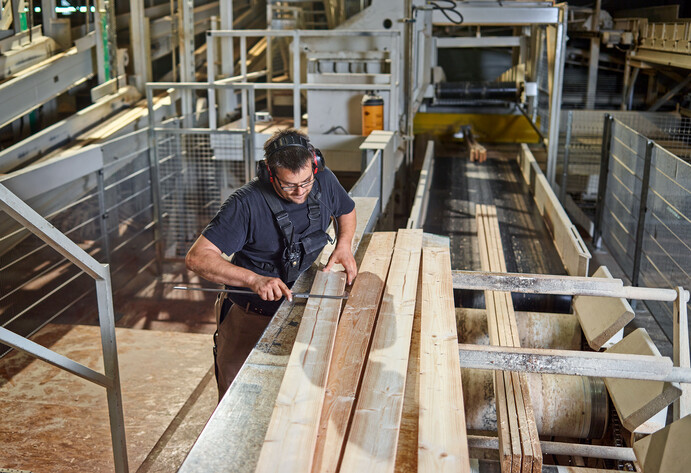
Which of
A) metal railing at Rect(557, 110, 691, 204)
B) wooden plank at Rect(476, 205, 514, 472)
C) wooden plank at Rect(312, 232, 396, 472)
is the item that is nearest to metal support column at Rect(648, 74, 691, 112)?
metal railing at Rect(557, 110, 691, 204)

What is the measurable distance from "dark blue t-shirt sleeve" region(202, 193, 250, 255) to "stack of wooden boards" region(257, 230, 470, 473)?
16.3 inches

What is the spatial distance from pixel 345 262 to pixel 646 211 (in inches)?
→ 149

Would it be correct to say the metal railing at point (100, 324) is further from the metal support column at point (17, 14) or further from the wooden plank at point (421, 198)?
the metal support column at point (17, 14)

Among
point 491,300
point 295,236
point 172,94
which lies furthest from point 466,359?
point 172,94

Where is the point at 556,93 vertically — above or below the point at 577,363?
above

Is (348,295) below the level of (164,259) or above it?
above

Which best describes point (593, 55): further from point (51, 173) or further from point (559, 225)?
point (51, 173)

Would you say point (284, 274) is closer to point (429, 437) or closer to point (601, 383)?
point (429, 437)

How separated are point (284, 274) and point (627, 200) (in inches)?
183

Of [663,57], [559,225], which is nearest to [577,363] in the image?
[559,225]

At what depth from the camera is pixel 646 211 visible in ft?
19.1

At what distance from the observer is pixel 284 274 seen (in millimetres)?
3266

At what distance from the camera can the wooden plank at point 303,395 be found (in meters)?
A: 1.78

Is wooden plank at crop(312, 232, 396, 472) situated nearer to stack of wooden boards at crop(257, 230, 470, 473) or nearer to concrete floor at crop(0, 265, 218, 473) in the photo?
stack of wooden boards at crop(257, 230, 470, 473)
